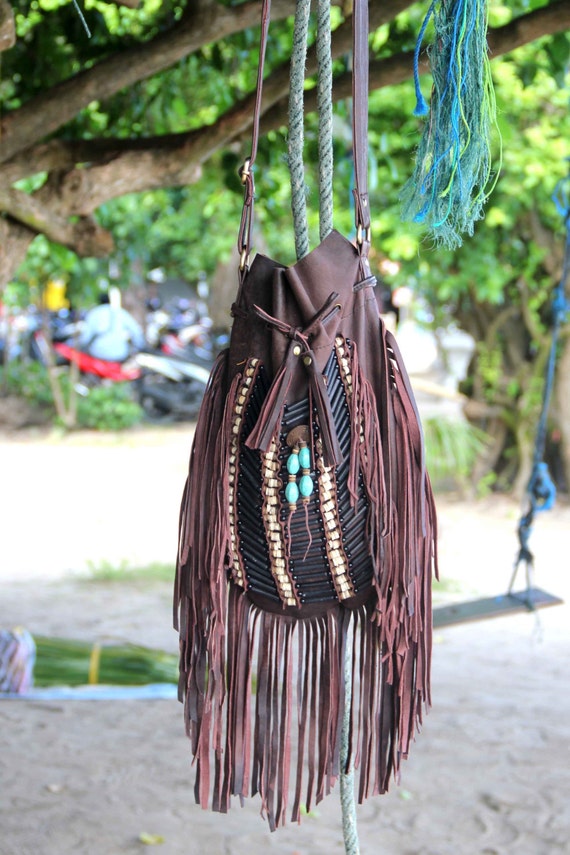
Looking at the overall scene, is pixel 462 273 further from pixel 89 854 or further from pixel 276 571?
pixel 276 571

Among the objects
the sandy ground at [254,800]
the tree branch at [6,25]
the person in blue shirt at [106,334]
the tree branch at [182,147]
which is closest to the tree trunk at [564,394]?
the sandy ground at [254,800]

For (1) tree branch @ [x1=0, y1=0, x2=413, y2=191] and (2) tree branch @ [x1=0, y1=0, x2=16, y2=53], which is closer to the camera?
(2) tree branch @ [x1=0, y1=0, x2=16, y2=53]

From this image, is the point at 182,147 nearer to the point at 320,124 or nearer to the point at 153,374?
the point at 320,124

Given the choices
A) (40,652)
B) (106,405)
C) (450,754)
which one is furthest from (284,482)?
(106,405)

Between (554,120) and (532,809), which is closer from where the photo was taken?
(532,809)

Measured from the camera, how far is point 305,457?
120 centimetres

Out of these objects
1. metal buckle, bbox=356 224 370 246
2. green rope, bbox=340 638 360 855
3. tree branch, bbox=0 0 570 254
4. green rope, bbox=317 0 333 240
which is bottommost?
green rope, bbox=340 638 360 855

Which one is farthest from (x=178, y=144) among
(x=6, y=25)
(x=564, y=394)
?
(x=564, y=394)

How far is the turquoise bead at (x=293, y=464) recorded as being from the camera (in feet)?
3.93

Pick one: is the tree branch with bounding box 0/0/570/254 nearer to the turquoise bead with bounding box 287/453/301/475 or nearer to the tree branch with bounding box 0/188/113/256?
the tree branch with bounding box 0/188/113/256

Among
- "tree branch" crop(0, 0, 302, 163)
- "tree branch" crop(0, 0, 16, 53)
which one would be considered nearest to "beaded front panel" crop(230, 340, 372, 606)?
"tree branch" crop(0, 0, 16, 53)

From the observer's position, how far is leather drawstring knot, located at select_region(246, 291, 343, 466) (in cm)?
117

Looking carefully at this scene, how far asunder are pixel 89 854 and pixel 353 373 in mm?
1948

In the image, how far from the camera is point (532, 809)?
9.52 ft
